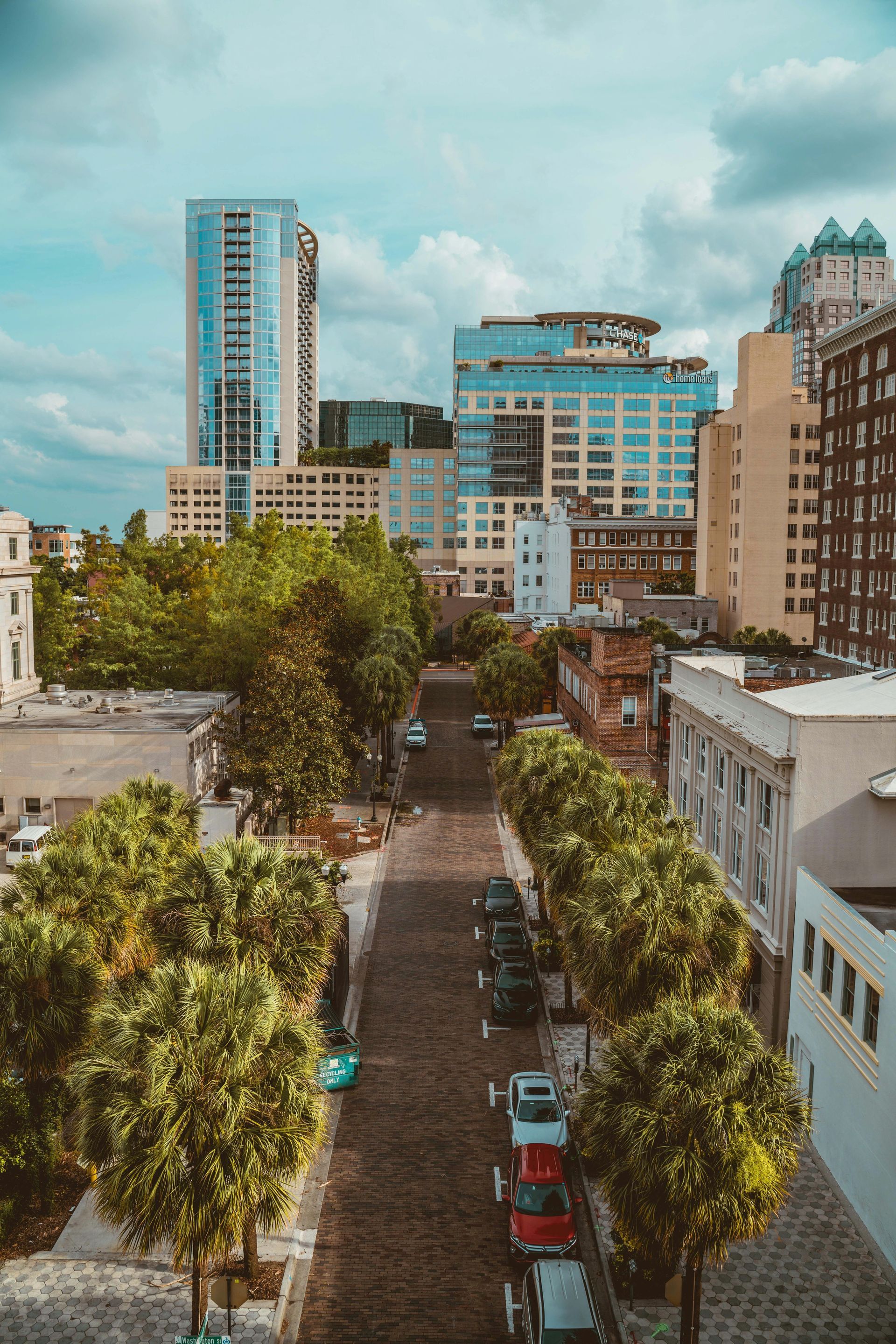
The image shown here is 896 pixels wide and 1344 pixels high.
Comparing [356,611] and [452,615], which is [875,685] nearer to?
[356,611]

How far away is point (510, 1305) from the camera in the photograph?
57.7ft

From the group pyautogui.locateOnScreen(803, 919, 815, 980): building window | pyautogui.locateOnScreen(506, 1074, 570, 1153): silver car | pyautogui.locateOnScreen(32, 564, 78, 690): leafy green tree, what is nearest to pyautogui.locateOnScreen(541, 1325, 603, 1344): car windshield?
pyautogui.locateOnScreen(506, 1074, 570, 1153): silver car

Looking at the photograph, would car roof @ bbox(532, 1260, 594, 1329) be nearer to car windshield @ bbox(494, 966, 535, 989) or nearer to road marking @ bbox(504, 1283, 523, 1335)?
road marking @ bbox(504, 1283, 523, 1335)

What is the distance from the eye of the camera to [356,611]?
214ft

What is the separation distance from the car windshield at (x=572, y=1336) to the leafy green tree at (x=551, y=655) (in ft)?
185

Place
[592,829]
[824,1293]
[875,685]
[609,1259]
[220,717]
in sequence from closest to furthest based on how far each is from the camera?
[824,1293]
[609,1259]
[592,829]
[875,685]
[220,717]

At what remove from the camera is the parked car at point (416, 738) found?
69.1 metres

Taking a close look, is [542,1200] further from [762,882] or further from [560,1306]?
[762,882]

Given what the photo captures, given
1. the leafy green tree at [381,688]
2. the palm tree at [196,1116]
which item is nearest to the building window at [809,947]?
the palm tree at [196,1116]

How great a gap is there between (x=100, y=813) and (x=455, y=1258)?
14565 mm

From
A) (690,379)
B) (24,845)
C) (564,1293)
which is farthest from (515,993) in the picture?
(690,379)

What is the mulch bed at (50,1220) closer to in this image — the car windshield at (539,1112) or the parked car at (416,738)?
the car windshield at (539,1112)

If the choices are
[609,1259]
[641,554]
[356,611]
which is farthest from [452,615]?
[609,1259]

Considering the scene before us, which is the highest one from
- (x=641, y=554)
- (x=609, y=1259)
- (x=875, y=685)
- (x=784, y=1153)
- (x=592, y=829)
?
(x=641, y=554)
